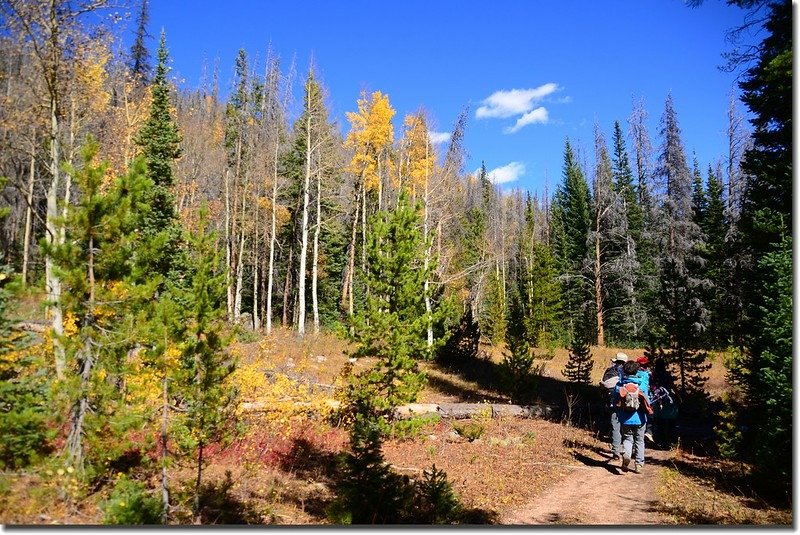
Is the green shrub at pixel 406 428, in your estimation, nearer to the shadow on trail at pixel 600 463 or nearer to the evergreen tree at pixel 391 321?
the evergreen tree at pixel 391 321

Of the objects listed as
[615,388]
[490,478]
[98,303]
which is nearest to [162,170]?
[98,303]

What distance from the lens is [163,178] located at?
19766 millimetres

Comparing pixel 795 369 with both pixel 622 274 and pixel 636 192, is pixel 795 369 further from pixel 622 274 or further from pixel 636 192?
pixel 636 192

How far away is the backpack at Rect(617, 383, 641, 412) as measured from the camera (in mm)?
7823

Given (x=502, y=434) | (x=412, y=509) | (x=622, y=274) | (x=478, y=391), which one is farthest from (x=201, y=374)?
(x=622, y=274)

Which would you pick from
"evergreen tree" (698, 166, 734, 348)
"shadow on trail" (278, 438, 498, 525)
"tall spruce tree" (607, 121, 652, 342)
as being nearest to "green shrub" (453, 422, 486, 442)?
"shadow on trail" (278, 438, 498, 525)

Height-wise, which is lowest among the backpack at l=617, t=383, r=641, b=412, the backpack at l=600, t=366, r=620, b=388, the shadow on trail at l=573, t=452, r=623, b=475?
the shadow on trail at l=573, t=452, r=623, b=475

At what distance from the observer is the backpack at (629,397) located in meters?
7.82

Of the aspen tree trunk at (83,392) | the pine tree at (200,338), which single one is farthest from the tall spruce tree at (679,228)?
the aspen tree trunk at (83,392)

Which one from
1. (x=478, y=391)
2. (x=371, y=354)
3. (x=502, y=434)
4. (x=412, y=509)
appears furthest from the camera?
(x=478, y=391)

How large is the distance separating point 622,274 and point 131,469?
32.0m

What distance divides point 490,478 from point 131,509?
237 inches

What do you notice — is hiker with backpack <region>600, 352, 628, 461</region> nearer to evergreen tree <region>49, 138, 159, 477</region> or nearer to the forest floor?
the forest floor

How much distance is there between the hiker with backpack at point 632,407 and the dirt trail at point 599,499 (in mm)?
363
